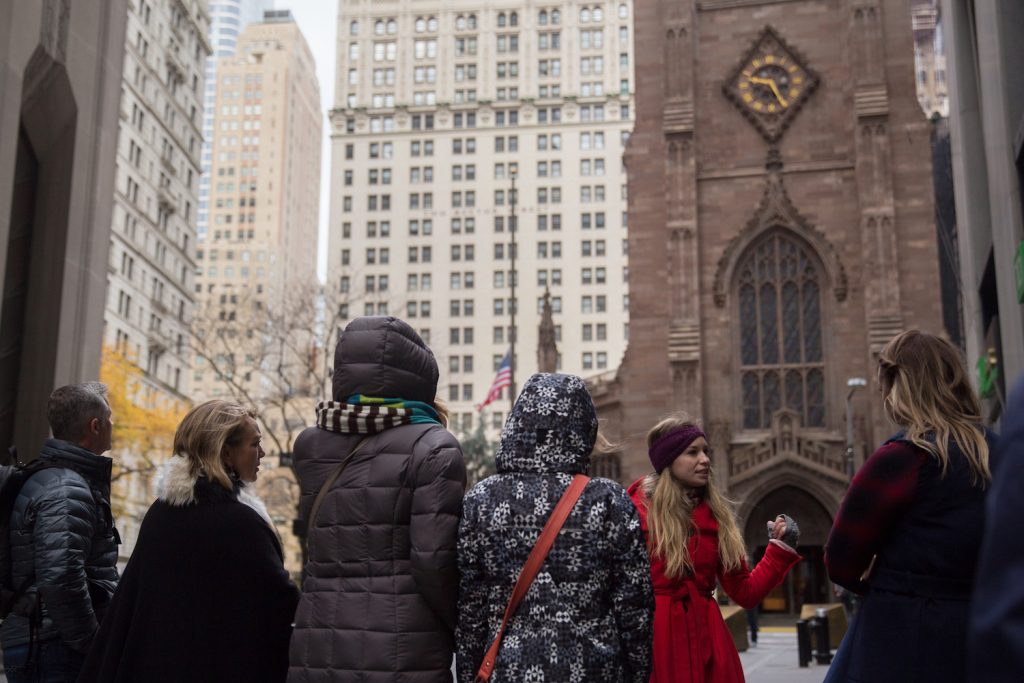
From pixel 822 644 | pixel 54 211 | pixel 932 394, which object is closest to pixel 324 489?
pixel 932 394

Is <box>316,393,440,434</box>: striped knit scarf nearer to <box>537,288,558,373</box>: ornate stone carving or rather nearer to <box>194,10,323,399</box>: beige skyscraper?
<box>537,288,558,373</box>: ornate stone carving

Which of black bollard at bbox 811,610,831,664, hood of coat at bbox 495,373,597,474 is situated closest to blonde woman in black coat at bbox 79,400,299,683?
hood of coat at bbox 495,373,597,474

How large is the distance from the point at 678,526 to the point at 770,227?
37.9 meters

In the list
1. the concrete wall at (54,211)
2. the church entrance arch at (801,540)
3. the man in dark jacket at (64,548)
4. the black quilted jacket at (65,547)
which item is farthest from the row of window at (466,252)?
the black quilted jacket at (65,547)

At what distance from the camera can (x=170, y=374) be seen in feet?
228

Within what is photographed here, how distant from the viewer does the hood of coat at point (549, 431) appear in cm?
463

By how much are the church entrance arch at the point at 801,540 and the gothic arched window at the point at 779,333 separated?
2672 millimetres

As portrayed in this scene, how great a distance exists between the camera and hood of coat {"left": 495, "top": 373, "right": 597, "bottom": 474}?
4.63m

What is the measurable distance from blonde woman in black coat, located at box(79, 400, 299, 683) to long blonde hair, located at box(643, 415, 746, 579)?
179cm

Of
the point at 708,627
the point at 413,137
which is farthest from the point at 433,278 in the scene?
the point at 708,627

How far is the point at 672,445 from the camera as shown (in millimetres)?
6137

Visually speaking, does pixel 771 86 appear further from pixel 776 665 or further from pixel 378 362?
pixel 378 362

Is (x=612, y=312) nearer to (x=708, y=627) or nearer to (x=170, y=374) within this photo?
(x=170, y=374)

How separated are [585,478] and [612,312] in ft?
310
